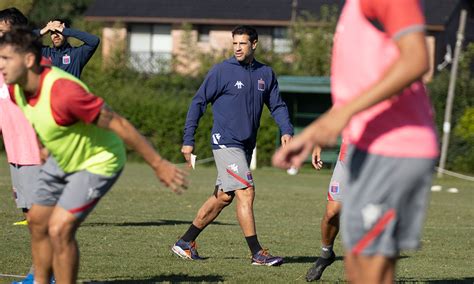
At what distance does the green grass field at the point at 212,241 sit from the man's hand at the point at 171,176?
2821 mm

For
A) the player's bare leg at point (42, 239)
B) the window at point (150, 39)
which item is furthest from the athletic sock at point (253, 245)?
the window at point (150, 39)

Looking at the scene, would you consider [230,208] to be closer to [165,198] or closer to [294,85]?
[165,198]

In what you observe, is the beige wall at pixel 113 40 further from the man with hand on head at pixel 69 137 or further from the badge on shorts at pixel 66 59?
the man with hand on head at pixel 69 137

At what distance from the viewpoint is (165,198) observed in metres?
21.3

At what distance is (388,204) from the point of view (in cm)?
524

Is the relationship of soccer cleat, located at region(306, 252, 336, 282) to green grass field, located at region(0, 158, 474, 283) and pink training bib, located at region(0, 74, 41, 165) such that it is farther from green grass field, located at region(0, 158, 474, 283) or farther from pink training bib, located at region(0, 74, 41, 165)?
pink training bib, located at region(0, 74, 41, 165)

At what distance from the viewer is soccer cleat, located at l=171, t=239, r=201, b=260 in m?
11.6

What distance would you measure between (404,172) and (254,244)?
617cm

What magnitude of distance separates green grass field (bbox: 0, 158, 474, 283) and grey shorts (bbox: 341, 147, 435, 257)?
4.39 metres

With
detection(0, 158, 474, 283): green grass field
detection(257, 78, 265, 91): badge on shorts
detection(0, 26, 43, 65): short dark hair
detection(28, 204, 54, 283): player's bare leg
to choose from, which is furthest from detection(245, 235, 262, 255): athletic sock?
detection(0, 26, 43, 65): short dark hair

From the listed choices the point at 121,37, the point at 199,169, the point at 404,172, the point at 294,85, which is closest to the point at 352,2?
the point at 404,172

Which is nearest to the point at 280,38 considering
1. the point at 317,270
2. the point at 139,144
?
the point at 317,270

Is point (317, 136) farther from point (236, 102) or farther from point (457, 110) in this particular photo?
point (457, 110)

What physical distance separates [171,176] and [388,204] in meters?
1.83
